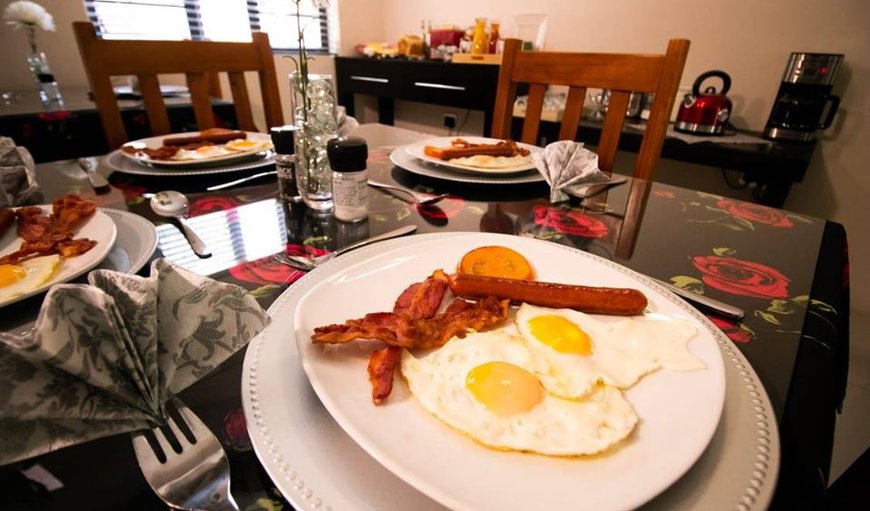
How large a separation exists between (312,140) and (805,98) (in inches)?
101

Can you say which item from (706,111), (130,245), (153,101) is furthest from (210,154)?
(706,111)

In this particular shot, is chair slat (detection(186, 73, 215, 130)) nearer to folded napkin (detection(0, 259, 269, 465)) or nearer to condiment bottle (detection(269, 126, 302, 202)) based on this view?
condiment bottle (detection(269, 126, 302, 202))

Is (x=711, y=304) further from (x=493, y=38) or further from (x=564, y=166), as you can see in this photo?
(x=493, y=38)

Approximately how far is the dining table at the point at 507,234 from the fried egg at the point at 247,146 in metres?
0.06

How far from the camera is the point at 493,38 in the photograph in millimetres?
3387

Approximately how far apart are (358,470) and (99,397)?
256 mm

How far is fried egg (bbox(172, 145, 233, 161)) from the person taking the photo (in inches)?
46.6

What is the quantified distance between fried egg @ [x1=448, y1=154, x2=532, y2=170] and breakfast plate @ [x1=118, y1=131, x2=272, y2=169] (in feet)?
2.03

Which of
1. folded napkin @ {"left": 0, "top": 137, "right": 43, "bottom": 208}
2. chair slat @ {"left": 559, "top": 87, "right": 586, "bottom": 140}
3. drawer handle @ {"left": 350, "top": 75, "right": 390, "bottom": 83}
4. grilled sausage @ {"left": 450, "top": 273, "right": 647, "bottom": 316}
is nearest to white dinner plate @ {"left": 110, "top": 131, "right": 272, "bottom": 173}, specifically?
folded napkin @ {"left": 0, "top": 137, "right": 43, "bottom": 208}

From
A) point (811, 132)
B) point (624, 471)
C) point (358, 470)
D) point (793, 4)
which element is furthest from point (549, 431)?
point (793, 4)

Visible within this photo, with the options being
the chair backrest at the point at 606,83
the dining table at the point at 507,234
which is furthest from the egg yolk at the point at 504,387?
the chair backrest at the point at 606,83

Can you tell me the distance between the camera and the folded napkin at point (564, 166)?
1.10 m

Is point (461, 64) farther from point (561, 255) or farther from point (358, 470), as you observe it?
point (358, 470)

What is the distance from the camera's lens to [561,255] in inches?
28.1
